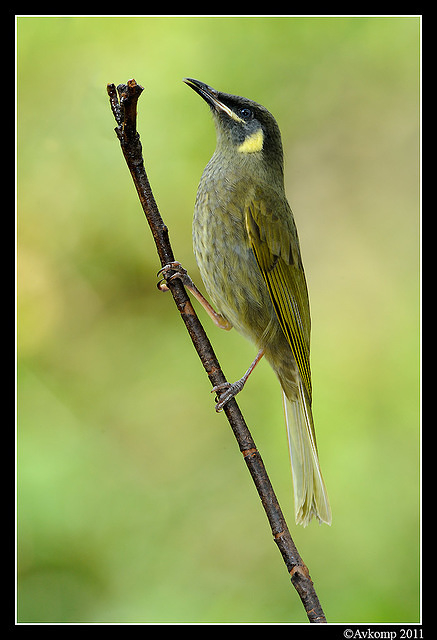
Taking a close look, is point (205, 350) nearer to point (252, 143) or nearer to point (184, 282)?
point (184, 282)

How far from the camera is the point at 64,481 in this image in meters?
3.50

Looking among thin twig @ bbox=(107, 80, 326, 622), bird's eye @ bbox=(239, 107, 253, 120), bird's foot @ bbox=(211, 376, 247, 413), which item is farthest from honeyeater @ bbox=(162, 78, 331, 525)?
thin twig @ bbox=(107, 80, 326, 622)

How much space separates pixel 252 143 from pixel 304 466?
149cm

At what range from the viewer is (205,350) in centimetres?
222

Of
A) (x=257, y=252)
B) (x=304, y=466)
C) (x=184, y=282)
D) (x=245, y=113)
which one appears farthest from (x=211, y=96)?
(x=304, y=466)

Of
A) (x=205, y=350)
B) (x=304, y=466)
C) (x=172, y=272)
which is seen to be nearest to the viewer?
(x=205, y=350)

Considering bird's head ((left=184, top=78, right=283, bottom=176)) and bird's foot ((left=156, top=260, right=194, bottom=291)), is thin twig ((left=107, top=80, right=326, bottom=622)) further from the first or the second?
bird's head ((left=184, top=78, right=283, bottom=176))

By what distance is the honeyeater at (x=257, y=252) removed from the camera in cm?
285

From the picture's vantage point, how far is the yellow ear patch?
2.96 meters

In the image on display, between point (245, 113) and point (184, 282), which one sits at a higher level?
point (245, 113)

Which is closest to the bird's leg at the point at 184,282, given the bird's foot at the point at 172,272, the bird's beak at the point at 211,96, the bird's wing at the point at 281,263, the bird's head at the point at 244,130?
the bird's foot at the point at 172,272

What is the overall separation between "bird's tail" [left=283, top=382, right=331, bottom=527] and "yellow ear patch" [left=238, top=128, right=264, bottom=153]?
3.67 feet


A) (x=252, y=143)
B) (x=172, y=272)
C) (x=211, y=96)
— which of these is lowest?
(x=172, y=272)

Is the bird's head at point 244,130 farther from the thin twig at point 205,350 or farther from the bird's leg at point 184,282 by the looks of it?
the thin twig at point 205,350
